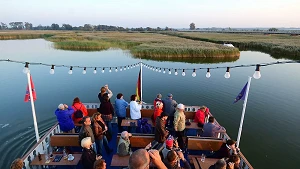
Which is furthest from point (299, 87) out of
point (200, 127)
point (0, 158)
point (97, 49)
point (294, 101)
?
point (97, 49)

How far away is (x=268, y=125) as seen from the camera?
11.8m

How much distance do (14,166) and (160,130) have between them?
145 inches

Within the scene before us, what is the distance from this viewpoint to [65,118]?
7168 mm

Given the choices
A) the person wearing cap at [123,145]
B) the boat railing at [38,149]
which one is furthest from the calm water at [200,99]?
the person wearing cap at [123,145]

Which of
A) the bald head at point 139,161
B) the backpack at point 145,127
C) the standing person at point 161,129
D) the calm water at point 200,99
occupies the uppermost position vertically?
the bald head at point 139,161

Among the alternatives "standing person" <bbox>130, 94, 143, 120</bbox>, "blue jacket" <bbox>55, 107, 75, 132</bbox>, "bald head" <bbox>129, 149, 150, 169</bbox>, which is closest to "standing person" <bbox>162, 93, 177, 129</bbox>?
"standing person" <bbox>130, 94, 143, 120</bbox>

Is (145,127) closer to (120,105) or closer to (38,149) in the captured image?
(120,105)

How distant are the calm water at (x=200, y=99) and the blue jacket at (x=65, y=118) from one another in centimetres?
339

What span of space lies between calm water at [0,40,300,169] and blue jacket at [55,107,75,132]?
3388mm

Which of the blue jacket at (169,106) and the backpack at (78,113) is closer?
the backpack at (78,113)

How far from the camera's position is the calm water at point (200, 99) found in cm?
966

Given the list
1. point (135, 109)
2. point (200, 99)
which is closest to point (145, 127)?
point (135, 109)

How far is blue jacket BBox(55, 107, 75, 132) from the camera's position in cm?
707

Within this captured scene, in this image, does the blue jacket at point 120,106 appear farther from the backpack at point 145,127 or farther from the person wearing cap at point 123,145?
the person wearing cap at point 123,145
